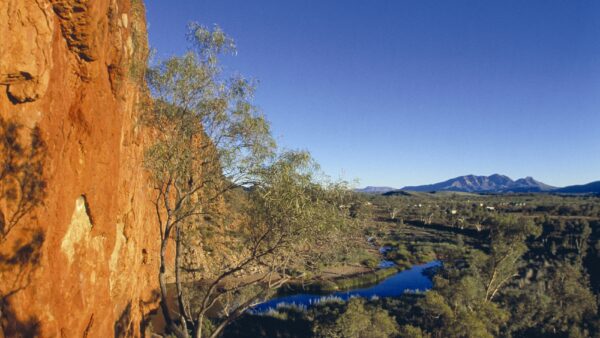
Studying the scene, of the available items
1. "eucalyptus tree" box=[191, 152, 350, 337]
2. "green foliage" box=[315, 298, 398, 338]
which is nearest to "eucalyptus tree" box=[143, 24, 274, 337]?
"eucalyptus tree" box=[191, 152, 350, 337]

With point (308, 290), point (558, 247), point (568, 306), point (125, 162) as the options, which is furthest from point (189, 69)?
point (558, 247)

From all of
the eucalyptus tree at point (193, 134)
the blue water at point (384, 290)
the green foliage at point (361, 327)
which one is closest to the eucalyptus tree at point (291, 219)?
the eucalyptus tree at point (193, 134)

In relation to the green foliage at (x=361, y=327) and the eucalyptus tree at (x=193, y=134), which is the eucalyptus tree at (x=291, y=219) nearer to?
the eucalyptus tree at (x=193, y=134)

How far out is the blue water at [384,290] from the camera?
34875 millimetres

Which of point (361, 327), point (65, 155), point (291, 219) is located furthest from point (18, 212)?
point (361, 327)

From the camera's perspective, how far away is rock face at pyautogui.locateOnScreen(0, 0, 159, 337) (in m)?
8.27

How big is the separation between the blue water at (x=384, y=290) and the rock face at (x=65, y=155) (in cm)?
2043

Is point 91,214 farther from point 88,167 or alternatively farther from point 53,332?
point 53,332

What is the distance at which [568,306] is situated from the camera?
25094mm

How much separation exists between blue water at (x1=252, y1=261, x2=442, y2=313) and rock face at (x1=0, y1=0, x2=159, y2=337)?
67.0ft

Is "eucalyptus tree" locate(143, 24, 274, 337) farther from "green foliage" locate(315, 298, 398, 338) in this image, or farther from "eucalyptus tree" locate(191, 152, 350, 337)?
"green foliage" locate(315, 298, 398, 338)

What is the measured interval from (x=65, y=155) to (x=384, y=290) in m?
36.7

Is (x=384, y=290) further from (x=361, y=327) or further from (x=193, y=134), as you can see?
(x=193, y=134)

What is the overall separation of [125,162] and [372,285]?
33520 mm
